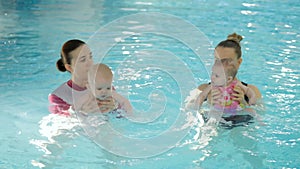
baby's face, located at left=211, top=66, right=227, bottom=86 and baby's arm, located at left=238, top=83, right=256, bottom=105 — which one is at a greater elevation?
baby's face, located at left=211, top=66, right=227, bottom=86

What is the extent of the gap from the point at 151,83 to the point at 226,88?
1.40 metres

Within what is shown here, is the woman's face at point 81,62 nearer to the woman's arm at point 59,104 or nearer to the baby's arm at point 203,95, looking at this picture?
the woman's arm at point 59,104

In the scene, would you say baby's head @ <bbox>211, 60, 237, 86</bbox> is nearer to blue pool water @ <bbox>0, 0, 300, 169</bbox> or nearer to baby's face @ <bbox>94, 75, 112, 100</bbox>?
blue pool water @ <bbox>0, 0, 300, 169</bbox>

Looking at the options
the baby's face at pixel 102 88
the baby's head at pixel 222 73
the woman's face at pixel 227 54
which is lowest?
the baby's face at pixel 102 88

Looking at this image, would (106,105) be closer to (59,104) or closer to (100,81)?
(100,81)

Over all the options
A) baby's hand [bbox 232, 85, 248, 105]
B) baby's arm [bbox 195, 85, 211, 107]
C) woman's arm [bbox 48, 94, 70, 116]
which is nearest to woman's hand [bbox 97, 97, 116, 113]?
woman's arm [bbox 48, 94, 70, 116]

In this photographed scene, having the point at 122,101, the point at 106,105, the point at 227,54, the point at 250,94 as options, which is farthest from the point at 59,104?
the point at 250,94

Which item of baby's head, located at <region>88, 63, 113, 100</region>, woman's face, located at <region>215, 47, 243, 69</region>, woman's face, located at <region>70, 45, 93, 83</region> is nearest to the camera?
baby's head, located at <region>88, 63, 113, 100</region>

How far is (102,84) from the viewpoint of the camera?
3.56 meters

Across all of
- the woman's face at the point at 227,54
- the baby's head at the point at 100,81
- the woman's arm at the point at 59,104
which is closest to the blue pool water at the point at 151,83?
the woman's arm at the point at 59,104

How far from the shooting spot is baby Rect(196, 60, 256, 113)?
12.0 feet

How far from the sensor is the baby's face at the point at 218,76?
3.62 meters

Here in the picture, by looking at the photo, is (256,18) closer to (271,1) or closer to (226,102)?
(271,1)

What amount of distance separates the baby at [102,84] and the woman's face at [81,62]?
0.20 feet
